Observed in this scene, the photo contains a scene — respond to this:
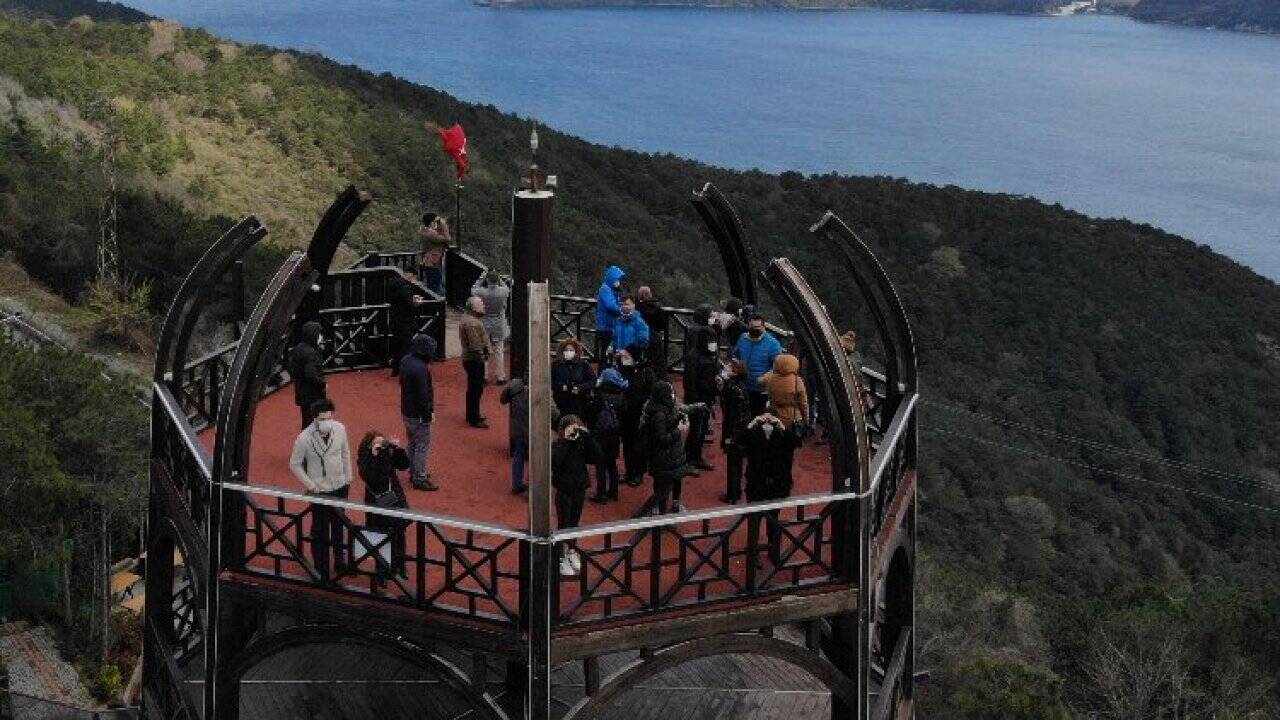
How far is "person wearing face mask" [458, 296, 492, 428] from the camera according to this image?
17797 millimetres

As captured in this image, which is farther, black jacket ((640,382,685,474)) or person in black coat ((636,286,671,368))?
person in black coat ((636,286,671,368))

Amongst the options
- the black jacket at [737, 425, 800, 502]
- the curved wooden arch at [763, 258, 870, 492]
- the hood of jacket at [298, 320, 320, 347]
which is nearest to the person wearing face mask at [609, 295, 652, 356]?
the black jacket at [737, 425, 800, 502]

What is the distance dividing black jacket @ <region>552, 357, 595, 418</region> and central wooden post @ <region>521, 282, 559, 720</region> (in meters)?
3.07

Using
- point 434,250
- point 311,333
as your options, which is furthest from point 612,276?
point 311,333

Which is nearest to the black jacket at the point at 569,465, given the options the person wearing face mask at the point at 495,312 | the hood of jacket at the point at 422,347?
the hood of jacket at the point at 422,347

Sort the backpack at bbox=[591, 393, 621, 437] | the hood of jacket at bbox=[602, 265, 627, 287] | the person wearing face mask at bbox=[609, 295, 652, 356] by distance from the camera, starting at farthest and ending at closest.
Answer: the hood of jacket at bbox=[602, 265, 627, 287] < the person wearing face mask at bbox=[609, 295, 652, 356] < the backpack at bbox=[591, 393, 621, 437]

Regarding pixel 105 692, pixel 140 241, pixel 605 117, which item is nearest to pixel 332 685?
pixel 105 692

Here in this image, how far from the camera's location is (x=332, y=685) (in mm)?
18203

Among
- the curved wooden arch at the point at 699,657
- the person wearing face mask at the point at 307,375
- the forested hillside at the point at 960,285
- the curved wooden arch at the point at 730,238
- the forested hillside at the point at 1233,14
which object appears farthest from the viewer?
the forested hillside at the point at 1233,14

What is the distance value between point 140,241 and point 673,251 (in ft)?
73.2

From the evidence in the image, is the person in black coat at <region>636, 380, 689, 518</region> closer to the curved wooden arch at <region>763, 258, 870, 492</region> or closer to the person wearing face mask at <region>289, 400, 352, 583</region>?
the curved wooden arch at <region>763, 258, 870, 492</region>

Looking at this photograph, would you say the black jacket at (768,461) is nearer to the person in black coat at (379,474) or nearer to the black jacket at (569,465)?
the black jacket at (569,465)

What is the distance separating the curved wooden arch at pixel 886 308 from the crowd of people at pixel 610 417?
1062 mm

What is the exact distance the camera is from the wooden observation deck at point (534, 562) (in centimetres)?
1283
